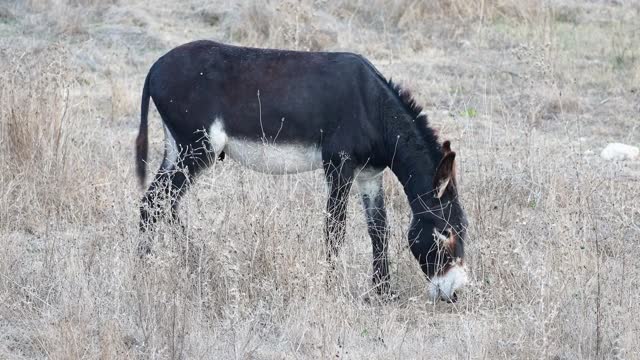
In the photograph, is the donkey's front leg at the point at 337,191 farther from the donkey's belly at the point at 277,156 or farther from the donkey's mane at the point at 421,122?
the donkey's mane at the point at 421,122

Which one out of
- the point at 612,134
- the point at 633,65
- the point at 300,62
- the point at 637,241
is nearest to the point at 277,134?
the point at 300,62

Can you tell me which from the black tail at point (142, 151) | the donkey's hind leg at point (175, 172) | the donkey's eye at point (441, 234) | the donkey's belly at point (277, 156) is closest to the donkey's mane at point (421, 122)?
the donkey's eye at point (441, 234)

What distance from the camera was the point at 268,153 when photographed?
20.8 feet

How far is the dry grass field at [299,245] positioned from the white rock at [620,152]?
0.13 meters

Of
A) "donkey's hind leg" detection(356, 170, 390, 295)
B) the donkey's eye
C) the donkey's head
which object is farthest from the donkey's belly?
the donkey's eye

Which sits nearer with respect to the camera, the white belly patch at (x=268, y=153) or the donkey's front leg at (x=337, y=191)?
the donkey's front leg at (x=337, y=191)

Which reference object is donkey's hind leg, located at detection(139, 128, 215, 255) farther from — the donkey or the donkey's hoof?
the donkey's hoof

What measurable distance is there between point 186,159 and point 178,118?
0.79 feet

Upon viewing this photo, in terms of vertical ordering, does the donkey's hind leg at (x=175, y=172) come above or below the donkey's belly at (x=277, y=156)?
below

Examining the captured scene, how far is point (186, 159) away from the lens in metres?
6.41

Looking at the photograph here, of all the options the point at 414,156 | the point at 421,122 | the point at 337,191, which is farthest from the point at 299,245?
the point at 421,122

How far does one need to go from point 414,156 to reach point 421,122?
0.21m

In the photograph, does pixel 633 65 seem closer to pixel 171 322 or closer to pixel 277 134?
pixel 277 134

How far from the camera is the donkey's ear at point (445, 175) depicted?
5.77 metres
